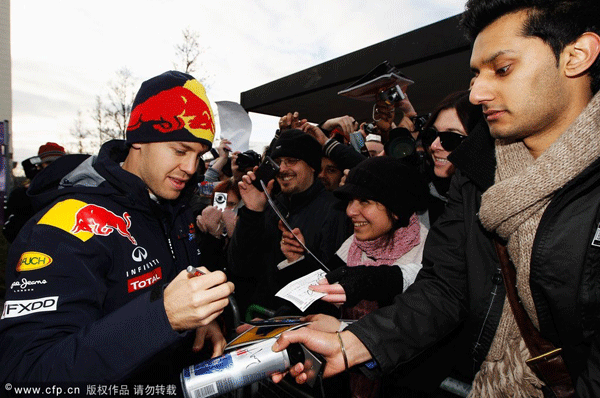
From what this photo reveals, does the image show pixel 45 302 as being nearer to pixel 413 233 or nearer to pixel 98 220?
pixel 98 220

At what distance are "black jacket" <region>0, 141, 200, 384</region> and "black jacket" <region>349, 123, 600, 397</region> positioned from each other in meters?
0.95

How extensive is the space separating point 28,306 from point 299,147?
2.68m

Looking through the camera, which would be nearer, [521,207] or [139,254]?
[521,207]

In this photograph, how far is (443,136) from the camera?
251 centimetres

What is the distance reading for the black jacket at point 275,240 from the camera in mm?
3186

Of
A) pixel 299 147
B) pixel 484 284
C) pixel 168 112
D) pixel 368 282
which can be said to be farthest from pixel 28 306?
pixel 299 147

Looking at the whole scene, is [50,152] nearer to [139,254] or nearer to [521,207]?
[139,254]

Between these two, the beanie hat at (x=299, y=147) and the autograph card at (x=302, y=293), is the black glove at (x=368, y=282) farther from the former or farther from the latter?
the beanie hat at (x=299, y=147)

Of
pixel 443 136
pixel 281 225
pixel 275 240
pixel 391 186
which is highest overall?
pixel 443 136

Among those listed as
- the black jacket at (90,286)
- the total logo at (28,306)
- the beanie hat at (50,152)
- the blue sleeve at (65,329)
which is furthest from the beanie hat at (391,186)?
the beanie hat at (50,152)

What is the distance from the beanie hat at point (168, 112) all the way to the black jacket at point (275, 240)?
1.40 meters

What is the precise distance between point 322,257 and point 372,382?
1131mm

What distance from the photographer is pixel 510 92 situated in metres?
1.46

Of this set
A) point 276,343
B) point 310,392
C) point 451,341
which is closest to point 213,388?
point 276,343
